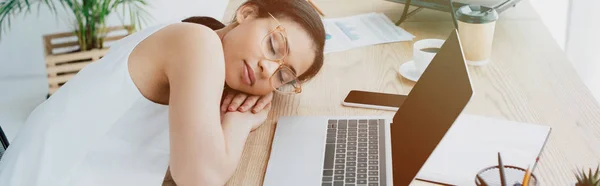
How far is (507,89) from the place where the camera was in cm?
136

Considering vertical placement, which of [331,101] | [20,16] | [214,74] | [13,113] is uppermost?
[214,74]

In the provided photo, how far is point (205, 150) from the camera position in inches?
41.8

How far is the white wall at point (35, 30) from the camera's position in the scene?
287 cm

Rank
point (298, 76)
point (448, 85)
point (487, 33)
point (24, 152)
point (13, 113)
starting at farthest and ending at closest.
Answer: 1. point (13, 113)
2. point (487, 33)
3. point (298, 76)
4. point (24, 152)
5. point (448, 85)

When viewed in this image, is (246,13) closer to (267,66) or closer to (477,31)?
(267,66)

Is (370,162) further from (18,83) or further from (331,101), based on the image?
(18,83)

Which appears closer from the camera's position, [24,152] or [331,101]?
[24,152]

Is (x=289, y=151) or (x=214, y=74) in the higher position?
(x=214, y=74)

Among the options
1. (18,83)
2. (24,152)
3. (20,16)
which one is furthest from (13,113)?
Answer: (24,152)

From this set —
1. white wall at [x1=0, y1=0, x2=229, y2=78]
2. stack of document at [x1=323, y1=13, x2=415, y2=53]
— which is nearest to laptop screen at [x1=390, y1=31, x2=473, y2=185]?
stack of document at [x1=323, y1=13, x2=415, y2=53]

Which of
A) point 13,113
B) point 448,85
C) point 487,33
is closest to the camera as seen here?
point 448,85

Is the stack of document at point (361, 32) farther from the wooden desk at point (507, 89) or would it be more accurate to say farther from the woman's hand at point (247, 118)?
the woman's hand at point (247, 118)

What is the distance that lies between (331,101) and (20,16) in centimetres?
207

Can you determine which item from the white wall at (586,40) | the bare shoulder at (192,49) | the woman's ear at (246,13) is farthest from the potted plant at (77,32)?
the white wall at (586,40)
